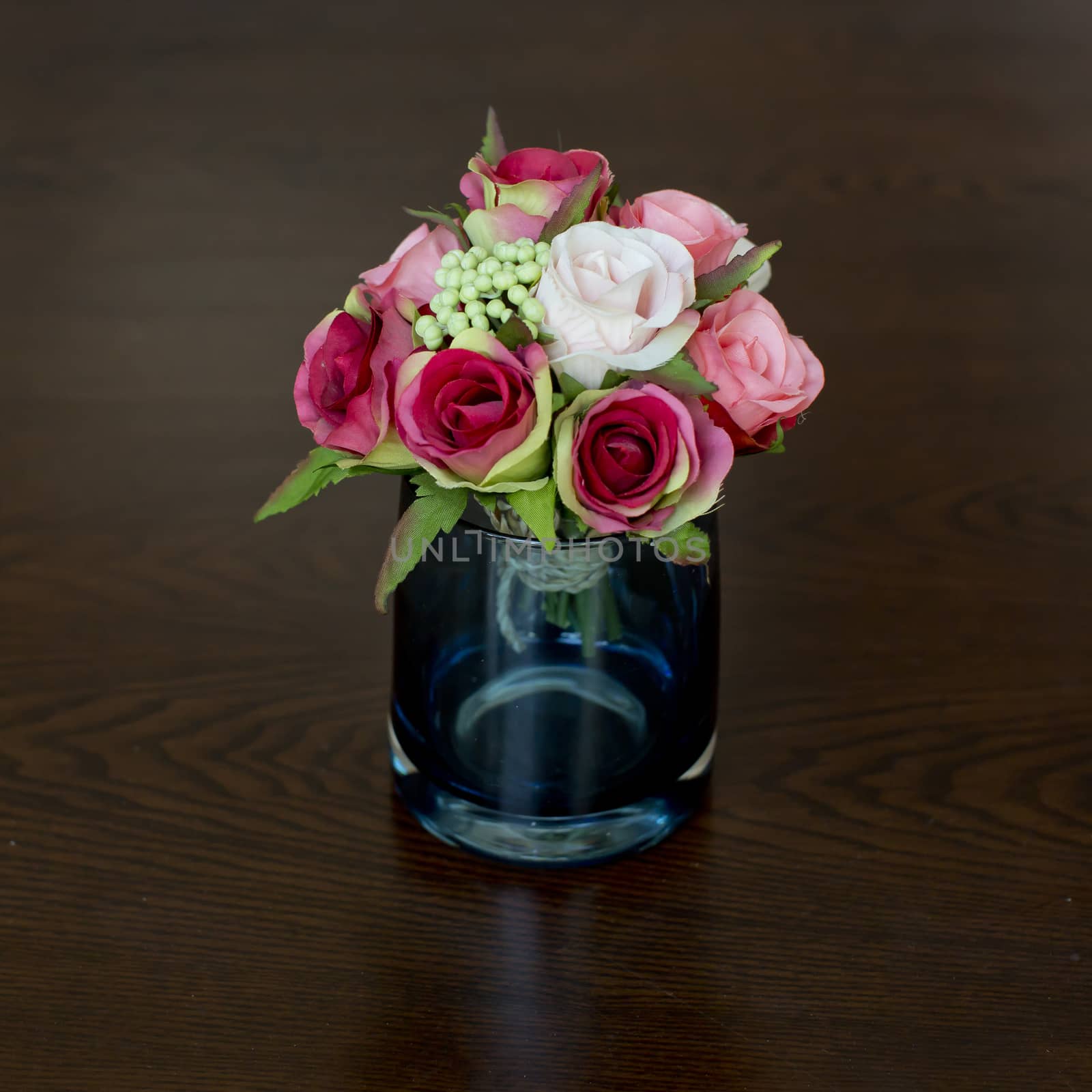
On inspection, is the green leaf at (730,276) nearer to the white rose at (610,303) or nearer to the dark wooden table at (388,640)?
the white rose at (610,303)

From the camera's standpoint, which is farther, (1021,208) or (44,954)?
(1021,208)

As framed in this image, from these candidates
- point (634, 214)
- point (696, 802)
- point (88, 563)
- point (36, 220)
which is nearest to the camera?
point (634, 214)

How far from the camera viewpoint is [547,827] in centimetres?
63

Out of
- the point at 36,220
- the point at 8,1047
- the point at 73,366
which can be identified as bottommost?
the point at 8,1047

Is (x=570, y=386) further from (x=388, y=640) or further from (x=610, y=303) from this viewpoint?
(x=388, y=640)

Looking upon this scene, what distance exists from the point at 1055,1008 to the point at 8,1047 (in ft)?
1.52

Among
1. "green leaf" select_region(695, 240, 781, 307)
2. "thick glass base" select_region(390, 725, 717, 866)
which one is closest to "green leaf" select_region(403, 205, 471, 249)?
"green leaf" select_region(695, 240, 781, 307)

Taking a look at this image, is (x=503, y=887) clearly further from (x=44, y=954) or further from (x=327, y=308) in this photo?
(x=327, y=308)

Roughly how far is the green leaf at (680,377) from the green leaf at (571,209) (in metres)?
0.07

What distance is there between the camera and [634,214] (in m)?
0.56

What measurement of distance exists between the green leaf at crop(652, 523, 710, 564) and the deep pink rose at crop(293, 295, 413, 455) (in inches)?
4.8

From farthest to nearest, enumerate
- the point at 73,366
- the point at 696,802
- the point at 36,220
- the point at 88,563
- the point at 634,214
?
the point at 36,220 < the point at 73,366 < the point at 88,563 < the point at 696,802 < the point at 634,214

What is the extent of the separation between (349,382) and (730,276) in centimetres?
16

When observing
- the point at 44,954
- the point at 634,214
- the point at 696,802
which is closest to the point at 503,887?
the point at 696,802
